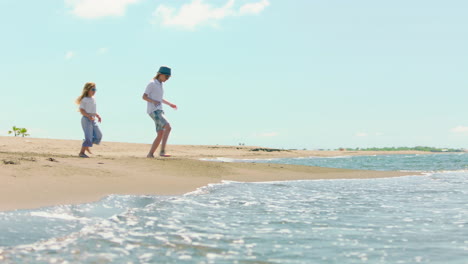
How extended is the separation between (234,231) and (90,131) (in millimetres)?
8039

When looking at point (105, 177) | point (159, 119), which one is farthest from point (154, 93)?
point (105, 177)

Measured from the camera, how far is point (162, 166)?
8.83 m

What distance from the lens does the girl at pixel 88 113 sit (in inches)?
429

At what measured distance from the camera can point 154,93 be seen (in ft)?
37.8

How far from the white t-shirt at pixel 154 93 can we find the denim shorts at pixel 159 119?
10 cm

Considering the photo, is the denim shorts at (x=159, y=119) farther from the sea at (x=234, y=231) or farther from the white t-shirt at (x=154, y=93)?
the sea at (x=234, y=231)

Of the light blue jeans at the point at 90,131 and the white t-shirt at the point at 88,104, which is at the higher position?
the white t-shirt at the point at 88,104

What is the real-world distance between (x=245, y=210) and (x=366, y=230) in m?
1.46

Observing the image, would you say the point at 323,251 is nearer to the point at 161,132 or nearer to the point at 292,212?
the point at 292,212

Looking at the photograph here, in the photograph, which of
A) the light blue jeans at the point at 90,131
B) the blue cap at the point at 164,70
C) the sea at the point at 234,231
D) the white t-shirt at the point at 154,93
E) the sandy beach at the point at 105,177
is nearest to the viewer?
the sea at the point at 234,231

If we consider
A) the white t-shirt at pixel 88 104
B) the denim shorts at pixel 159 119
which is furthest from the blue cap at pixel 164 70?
the white t-shirt at pixel 88 104

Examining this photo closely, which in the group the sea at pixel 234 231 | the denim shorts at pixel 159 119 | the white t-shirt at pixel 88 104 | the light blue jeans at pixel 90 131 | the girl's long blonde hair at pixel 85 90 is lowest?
the sea at pixel 234 231

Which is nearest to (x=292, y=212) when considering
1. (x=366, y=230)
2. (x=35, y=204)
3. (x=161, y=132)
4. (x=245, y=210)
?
(x=245, y=210)

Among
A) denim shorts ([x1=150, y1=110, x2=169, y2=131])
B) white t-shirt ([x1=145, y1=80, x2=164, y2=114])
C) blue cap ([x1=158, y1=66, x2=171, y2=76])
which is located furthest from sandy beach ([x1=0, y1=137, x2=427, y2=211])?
blue cap ([x1=158, y1=66, x2=171, y2=76])
